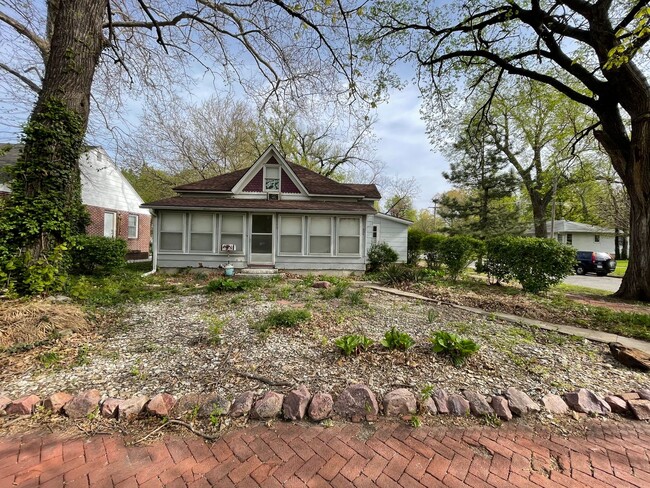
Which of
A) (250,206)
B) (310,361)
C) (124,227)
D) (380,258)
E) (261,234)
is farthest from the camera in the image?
(124,227)

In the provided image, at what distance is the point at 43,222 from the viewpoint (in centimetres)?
513

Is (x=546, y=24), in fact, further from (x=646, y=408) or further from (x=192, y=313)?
(x=192, y=313)

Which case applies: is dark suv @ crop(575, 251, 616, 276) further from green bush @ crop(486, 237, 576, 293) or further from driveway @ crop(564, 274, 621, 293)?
green bush @ crop(486, 237, 576, 293)

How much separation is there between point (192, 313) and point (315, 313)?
2392mm

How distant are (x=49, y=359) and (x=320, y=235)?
945 cm

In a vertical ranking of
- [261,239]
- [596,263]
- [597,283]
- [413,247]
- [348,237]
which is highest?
[348,237]

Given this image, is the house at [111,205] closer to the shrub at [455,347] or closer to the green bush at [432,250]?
the green bush at [432,250]

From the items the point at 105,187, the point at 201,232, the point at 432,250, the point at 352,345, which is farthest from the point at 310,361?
the point at 105,187

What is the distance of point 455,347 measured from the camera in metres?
3.43

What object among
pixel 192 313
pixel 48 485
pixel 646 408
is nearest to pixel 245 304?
pixel 192 313

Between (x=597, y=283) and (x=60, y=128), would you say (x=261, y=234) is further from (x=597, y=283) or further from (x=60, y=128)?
(x=597, y=283)

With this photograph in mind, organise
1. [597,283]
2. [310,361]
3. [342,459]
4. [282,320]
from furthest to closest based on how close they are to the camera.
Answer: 1. [597,283]
2. [282,320]
3. [310,361]
4. [342,459]

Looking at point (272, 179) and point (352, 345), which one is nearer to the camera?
point (352, 345)

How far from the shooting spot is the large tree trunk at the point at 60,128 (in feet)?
16.8
